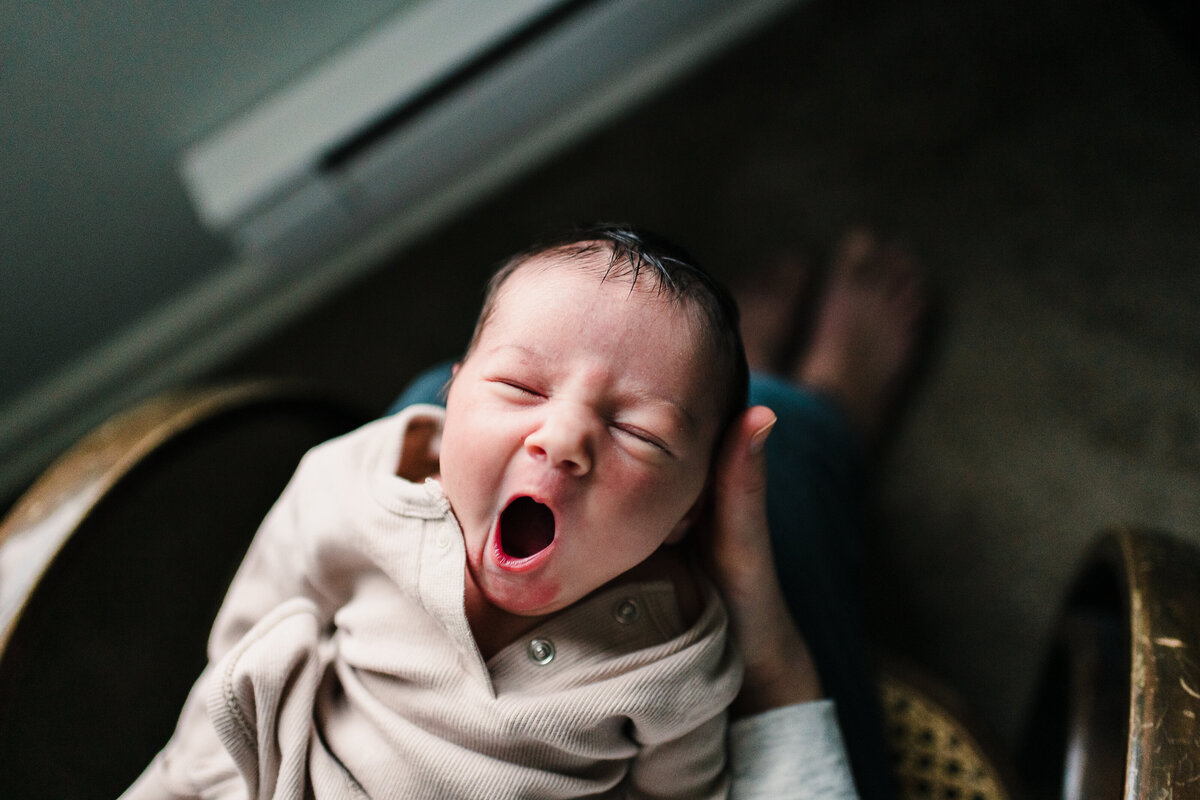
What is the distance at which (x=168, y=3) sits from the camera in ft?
3.46

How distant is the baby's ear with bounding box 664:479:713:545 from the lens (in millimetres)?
743

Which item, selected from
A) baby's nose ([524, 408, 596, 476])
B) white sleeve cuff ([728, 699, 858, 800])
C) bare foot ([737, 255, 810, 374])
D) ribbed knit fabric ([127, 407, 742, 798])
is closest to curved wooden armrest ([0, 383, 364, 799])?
ribbed knit fabric ([127, 407, 742, 798])

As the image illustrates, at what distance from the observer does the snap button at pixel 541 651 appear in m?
0.69

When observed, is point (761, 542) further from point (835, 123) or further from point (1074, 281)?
point (835, 123)

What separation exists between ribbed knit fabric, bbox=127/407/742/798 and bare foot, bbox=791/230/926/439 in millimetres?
707

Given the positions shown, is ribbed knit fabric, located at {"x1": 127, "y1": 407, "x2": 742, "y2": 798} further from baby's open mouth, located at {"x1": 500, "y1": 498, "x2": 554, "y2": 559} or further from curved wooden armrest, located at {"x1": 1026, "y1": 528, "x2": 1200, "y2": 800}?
curved wooden armrest, located at {"x1": 1026, "y1": 528, "x2": 1200, "y2": 800}

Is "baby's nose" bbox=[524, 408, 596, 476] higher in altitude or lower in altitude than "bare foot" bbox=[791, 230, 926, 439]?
higher

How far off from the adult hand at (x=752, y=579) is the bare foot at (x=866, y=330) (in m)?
0.62

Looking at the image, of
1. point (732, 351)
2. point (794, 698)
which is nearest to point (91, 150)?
point (732, 351)

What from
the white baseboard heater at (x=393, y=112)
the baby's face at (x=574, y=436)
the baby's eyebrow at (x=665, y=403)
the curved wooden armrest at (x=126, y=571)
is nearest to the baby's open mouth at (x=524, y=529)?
the baby's face at (x=574, y=436)

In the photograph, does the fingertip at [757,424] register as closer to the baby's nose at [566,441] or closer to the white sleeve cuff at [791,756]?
the baby's nose at [566,441]

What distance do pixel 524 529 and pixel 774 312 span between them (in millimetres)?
885

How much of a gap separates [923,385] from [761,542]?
81 cm

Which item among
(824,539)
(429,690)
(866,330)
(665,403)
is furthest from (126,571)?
(866,330)
